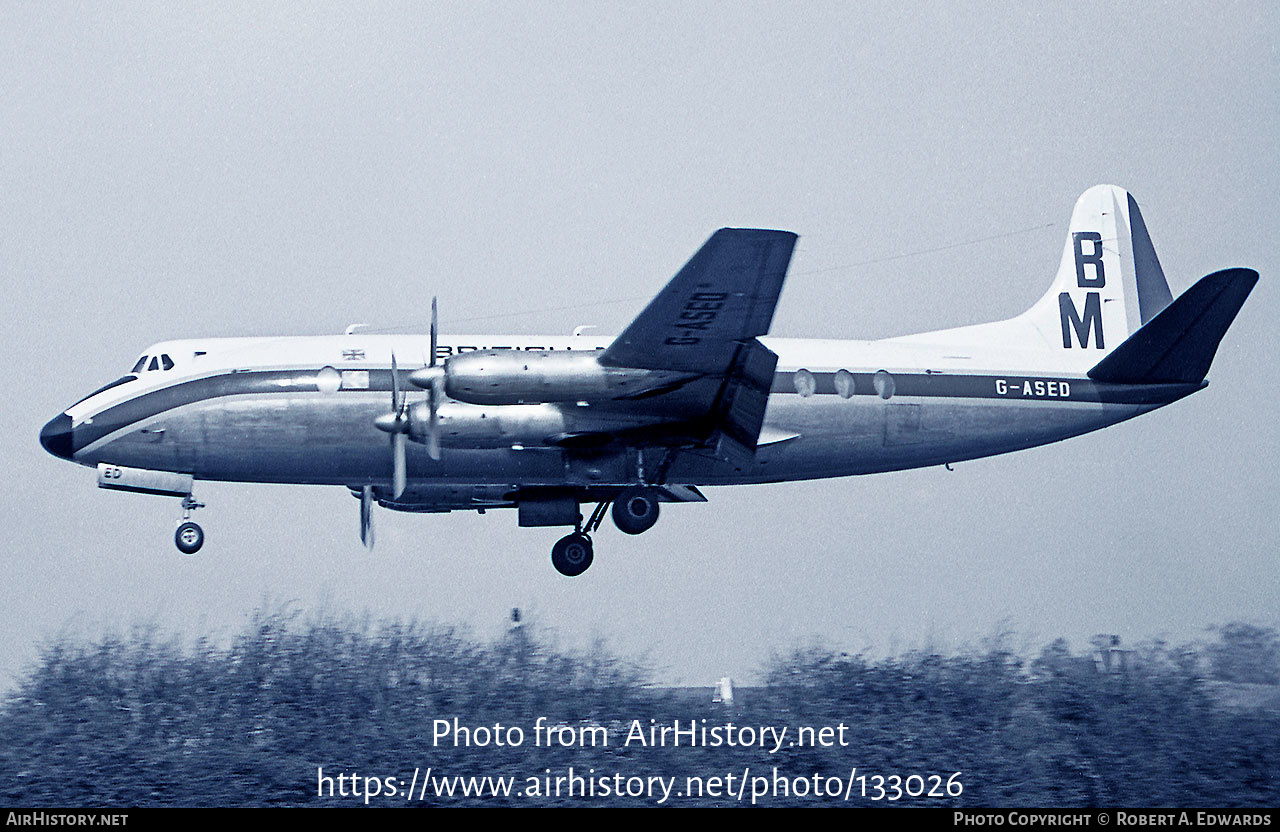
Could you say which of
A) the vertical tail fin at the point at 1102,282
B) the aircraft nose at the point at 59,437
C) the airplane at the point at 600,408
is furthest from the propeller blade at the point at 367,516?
the vertical tail fin at the point at 1102,282

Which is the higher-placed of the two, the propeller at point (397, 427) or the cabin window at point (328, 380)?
the cabin window at point (328, 380)

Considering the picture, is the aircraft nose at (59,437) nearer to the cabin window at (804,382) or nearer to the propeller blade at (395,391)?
the propeller blade at (395,391)

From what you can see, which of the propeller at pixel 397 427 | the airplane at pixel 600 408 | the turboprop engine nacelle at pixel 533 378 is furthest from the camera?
the propeller at pixel 397 427

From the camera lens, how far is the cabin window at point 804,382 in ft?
79.2

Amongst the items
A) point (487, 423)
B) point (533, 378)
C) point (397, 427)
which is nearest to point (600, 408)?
point (487, 423)

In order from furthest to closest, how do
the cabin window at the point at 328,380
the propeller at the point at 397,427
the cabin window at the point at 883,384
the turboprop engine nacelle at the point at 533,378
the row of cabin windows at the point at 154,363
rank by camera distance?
1. the cabin window at the point at 883,384
2. the row of cabin windows at the point at 154,363
3. the cabin window at the point at 328,380
4. the propeller at the point at 397,427
5. the turboprop engine nacelle at the point at 533,378

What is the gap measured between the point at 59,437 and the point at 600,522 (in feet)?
30.7

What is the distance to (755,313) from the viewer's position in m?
19.3

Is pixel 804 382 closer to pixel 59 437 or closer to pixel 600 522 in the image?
pixel 600 522

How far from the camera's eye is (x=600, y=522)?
2538 cm

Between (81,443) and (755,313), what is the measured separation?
11.9 m

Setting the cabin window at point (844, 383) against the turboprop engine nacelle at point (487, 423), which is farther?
the cabin window at point (844, 383)

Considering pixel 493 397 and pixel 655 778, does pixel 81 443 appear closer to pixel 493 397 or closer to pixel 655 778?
pixel 493 397
